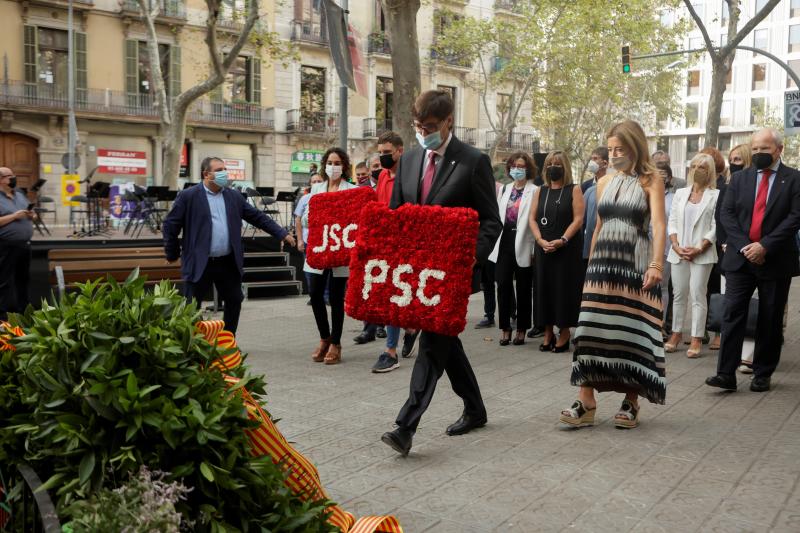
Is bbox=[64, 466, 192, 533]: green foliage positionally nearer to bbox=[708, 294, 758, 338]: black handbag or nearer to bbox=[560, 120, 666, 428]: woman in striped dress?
bbox=[560, 120, 666, 428]: woman in striped dress

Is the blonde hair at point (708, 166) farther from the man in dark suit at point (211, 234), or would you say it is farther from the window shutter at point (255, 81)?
the window shutter at point (255, 81)

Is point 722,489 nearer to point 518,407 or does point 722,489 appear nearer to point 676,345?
point 518,407

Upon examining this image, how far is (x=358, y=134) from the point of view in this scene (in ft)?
142

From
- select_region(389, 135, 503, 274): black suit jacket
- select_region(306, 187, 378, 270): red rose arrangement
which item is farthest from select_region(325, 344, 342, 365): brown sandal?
select_region(389, 135, 503, 274): black suit jacket

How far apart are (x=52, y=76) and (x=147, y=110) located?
4.02 meters

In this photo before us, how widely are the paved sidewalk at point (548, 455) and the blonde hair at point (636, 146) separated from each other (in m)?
1.77

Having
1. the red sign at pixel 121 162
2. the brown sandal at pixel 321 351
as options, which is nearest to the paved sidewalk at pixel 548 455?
the brown sandal at pixel 321 351

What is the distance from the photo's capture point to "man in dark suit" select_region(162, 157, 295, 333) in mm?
8188

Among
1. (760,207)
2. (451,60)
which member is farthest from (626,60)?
(760,207)

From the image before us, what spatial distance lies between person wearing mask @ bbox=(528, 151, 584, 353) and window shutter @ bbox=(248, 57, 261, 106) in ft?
106

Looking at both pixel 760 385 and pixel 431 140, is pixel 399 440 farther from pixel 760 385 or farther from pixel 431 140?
pixel 760 385

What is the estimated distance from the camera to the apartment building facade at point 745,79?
71750 mm

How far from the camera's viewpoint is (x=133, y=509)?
6.55 feet

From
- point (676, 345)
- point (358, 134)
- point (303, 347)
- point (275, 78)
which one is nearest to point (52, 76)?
point (275, 78)
